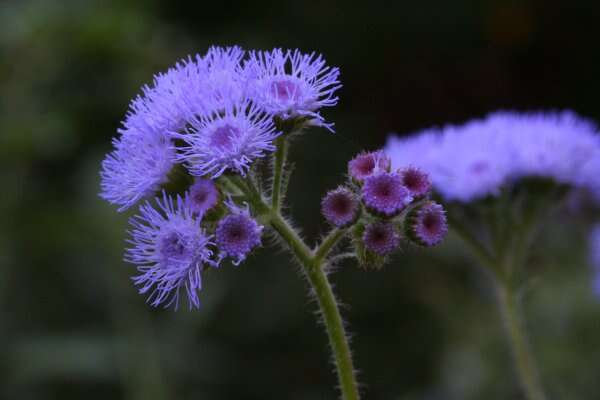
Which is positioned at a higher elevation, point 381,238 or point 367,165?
point 367,165

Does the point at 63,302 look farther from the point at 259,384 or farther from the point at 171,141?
the point at 171,141

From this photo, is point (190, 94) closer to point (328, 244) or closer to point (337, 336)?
point (328, 244)

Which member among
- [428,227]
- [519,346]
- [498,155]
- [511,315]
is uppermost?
[498,155]

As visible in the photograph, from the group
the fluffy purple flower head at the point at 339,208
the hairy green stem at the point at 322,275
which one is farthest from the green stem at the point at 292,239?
the fluffy purple flower head at the point at 339,208

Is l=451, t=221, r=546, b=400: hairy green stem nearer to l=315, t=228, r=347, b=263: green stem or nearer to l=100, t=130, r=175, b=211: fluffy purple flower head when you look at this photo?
l=315, t=228, r=347, b=263: green stem

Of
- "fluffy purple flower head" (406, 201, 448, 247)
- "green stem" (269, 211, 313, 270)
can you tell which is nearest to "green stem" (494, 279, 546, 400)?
"fluffy purple flower head" (406, 201, 448, 247)

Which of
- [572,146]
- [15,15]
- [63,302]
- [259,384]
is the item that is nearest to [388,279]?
[259,384]

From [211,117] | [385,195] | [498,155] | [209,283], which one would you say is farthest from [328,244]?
[209,283]
